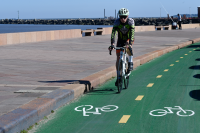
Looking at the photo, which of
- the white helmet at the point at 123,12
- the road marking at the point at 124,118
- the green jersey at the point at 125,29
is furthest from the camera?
the green jersey at the point at 125,29

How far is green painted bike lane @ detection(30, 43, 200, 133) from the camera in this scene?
199 inches

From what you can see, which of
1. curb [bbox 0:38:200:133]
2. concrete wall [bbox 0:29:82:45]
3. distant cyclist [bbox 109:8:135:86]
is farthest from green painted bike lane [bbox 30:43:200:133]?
concrete wall [bbox 0:29:82:45]

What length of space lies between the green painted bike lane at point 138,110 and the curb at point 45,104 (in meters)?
0.13

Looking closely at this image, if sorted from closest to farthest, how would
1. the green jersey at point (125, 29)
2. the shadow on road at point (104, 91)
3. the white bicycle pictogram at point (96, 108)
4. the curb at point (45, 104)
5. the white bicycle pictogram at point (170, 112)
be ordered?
1. the curb at point (45, 104)
2. the white bicycle pictogram at point (170, 112)
3. the white bicycle pictogram at point (96, 108)
4. the green jersey at point (125, 29)
5. the shadow on road at point (104, 91)

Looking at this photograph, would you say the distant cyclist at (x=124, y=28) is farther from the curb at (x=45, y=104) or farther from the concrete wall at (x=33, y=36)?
the concrete wall at (x=33, y=36)

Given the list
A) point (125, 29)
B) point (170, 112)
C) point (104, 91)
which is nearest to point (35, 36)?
point (104, 91)

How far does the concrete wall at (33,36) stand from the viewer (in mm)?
20781

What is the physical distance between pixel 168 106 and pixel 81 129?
76.5 inches

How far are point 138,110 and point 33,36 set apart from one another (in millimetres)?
18192

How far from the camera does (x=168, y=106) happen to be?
6297mm

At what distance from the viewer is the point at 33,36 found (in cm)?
2333

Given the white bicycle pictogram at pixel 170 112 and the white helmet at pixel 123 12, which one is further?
the white helmet at pixel 123 12

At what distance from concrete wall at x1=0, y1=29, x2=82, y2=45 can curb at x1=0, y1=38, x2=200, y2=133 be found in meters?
12.6

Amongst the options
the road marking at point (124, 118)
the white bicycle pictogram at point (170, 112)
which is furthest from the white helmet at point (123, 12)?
the road marking at point (124, 118)
